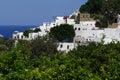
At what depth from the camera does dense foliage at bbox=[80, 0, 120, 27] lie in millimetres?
79500

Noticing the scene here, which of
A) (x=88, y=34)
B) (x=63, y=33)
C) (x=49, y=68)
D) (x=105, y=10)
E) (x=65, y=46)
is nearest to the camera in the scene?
(x=49, y=68)

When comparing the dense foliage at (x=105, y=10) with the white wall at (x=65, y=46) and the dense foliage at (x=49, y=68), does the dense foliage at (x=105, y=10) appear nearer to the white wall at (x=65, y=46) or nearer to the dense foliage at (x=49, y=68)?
the white wall at (x=65, y=46)

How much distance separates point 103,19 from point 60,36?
6181 millimetres

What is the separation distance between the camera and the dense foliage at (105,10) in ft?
261

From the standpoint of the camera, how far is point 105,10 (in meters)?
80.1

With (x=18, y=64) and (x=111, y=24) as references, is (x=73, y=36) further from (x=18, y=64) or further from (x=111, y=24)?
(x=18, y=64)

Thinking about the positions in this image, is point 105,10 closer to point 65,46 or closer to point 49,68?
point 65,46

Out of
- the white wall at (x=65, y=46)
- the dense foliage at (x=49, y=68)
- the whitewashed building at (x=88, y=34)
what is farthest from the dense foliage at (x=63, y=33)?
the dense foliage at (x=49, y=68)

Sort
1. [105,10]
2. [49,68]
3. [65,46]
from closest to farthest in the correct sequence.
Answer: [49,68]
[65,46]
[105,10]

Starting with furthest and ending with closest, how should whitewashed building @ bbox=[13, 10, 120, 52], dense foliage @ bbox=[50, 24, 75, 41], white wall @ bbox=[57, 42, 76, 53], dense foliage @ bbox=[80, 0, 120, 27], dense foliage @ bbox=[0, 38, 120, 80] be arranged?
dense foliage @ bbox=[80, 0, 120, 27] < dense foliage @ bbox=[50, 24, 75, 41] < whitewashed building @ bbox=[13, 10, 120, 52] < white wall @ bbox=[57, 42, 76, 53] < dense foliage @ bbox=[0, 38, 120, 80]

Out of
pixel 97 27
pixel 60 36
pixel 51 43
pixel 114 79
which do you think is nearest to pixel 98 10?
pixel 97 27

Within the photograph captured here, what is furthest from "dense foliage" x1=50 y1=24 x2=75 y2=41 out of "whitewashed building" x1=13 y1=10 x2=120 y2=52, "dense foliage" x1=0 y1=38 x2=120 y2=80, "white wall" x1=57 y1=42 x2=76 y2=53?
"dense foliage" x1=0 y1=38 x2=120 y2=80

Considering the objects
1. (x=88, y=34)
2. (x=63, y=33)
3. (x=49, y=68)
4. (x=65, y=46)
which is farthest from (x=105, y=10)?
(x=49, y=68)

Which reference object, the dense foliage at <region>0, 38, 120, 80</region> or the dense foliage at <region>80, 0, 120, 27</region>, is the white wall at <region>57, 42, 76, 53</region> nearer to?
the dense foliage at <region>80, 0, 120, 27</region>
